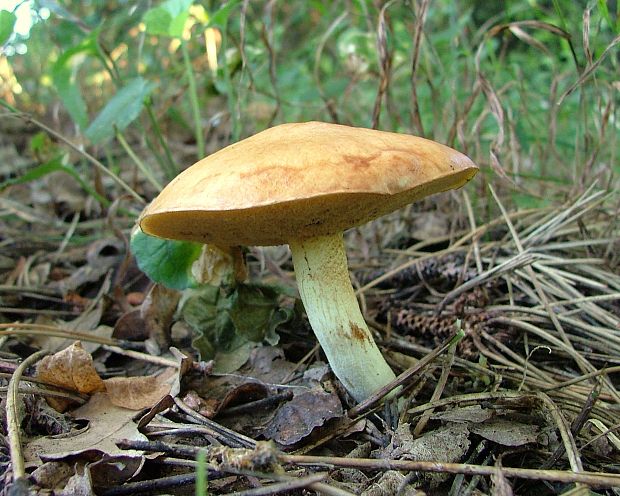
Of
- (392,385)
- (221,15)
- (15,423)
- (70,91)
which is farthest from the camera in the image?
(70,91)

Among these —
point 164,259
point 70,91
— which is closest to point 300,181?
point 164,259

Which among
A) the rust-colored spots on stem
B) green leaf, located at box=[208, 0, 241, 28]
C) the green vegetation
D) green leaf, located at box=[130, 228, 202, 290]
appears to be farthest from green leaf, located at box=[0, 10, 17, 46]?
the rust-colored spots on stem

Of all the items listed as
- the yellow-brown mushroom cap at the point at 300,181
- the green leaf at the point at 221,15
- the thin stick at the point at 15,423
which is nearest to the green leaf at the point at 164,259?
the yellow-brown mushroom cap at the point at 300,181

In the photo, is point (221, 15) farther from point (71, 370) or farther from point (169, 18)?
point (71, 370)

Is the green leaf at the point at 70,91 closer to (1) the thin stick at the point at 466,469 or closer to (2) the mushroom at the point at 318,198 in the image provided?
(2) the mushroom at the point at 318,198

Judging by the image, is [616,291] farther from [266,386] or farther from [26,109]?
[26,109]

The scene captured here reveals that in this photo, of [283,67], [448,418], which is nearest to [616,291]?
[448,418]
